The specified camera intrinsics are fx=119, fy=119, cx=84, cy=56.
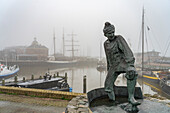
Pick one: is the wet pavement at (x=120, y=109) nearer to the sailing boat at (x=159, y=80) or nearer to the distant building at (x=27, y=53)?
the sailing boat at (x=159, y=80)

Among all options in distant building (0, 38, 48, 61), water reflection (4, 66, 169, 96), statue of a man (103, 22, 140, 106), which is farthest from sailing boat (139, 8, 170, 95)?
distant building (0, 38, 48, 61)

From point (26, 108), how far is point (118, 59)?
16.2 ft

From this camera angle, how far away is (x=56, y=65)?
2233 inches

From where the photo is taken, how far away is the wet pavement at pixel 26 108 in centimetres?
542

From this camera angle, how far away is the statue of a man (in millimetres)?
3539

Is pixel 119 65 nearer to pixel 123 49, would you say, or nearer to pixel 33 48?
pixel 123 49

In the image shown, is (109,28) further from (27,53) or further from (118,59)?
(27,53)

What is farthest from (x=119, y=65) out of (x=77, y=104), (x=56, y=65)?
(x=56, y=65)

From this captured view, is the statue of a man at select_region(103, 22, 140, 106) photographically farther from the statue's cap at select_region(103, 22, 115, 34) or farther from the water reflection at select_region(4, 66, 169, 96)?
the water reflection at select_region(4, 66, 169, 96)

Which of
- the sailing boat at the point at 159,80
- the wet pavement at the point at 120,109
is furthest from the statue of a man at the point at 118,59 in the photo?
the sailing boat at the point at 159,80

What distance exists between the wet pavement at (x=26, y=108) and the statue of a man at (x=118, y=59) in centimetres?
304

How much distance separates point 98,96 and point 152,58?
59.0 meters

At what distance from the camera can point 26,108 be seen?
18.8 feet

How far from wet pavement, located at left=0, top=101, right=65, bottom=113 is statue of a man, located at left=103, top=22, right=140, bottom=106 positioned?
9.99 ft
